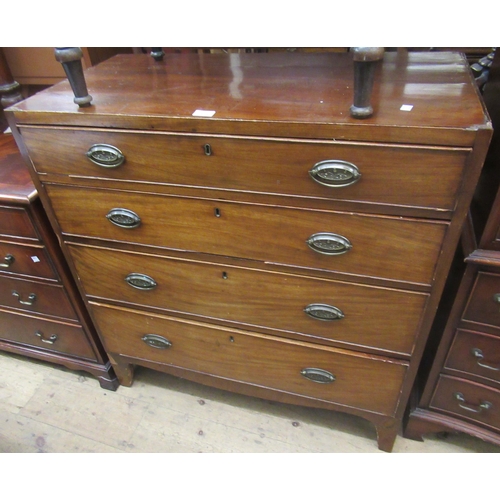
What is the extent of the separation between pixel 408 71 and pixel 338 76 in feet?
0.51

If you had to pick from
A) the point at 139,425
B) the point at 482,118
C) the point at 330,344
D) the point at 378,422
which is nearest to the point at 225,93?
the point at 482,118

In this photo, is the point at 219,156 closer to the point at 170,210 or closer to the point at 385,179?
the point at 170,210

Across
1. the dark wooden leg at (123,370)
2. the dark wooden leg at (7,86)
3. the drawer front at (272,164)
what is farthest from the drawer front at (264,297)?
the dark wooden leg at (7,86)

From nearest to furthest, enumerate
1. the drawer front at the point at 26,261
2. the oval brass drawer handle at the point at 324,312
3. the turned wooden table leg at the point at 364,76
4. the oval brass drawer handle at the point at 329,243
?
the turned wooden table leg at the point at 364,76 → the oval brass drawer handle at the point at 329,243 → the oval brass drawer handle at the point at 324,312 → the drawer front at the point at 26,261

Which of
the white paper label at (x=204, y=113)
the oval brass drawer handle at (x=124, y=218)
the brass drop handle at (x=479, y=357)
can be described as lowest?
the brass drop handle at (x=479, y=357)

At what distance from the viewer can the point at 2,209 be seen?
3.67ft

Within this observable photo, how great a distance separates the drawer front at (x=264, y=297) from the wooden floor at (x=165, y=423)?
0.46 m

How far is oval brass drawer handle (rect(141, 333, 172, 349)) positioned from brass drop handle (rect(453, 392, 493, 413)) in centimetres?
84

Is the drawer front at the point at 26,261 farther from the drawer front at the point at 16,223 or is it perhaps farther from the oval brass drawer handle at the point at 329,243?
the oval brass drawer handle at the point at 329,243

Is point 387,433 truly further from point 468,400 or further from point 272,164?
point 272,164

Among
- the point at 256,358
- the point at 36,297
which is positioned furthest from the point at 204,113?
the point at 36,297

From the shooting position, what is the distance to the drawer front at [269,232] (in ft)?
2.67

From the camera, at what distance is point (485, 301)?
93cm

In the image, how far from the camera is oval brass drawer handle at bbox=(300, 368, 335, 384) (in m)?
1.11
